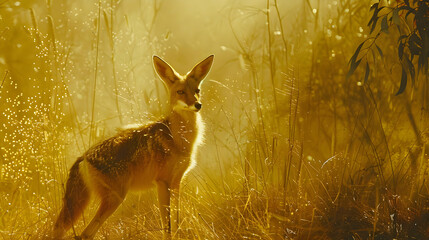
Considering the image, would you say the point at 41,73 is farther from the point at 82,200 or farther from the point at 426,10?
the point at 426,10

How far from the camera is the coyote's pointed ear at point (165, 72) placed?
15.4ft

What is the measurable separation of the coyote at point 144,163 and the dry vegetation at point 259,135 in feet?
0.42

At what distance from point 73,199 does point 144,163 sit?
2.19ft

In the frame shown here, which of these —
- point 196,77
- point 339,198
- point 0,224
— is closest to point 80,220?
point 0,224

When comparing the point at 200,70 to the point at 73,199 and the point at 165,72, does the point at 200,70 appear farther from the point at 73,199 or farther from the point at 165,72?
the point at 73,199

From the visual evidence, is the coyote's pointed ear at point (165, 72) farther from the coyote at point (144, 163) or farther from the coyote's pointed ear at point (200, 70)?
the coyote's pointed ear at point (200, 70)

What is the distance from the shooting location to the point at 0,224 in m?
3.96

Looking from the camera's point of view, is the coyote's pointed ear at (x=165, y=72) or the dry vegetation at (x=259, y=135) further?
the coyote's pointed ear at (x=165, y=72)

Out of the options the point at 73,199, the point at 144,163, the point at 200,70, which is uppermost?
the point at 200,70

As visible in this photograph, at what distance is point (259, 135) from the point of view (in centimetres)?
438

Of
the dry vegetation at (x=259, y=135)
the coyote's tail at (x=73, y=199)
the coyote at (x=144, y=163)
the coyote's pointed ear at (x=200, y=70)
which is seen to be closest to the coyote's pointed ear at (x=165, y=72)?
the coyote at (x=144, y=163)

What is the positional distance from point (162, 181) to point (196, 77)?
1101 mm

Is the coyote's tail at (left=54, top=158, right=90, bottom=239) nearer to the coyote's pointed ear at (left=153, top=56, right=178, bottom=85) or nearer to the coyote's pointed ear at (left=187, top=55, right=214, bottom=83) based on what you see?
the coyote's pointed ear at (left=153, top=56, right=178, bottom=85)

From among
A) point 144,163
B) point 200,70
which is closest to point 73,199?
point 144,163
